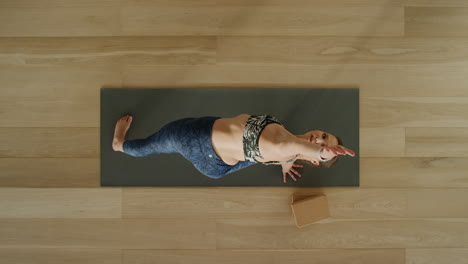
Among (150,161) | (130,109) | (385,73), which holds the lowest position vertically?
(150,161)

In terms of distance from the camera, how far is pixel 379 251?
7.33ft

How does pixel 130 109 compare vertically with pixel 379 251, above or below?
above

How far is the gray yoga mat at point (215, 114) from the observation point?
216 centimetres

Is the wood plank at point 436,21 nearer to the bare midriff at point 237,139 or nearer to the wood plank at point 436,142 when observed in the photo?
the wood plank at point 436,142

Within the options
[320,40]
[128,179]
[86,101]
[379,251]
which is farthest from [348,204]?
[86,101]

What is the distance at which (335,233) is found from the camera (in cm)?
222

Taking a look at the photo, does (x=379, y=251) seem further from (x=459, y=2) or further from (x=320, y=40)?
(x=459, y=2)

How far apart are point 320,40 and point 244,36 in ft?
1.88

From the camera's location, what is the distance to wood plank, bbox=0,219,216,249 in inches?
87.0

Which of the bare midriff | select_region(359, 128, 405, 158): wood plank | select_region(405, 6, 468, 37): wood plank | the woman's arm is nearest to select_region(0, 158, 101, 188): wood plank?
the bare midriff

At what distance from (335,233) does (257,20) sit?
1.71 metres

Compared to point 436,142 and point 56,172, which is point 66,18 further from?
point 436,142

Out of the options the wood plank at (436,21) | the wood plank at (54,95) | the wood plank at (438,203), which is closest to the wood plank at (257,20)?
the wood plank at (436,21)

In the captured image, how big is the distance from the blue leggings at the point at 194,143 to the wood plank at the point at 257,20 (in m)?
0.84
